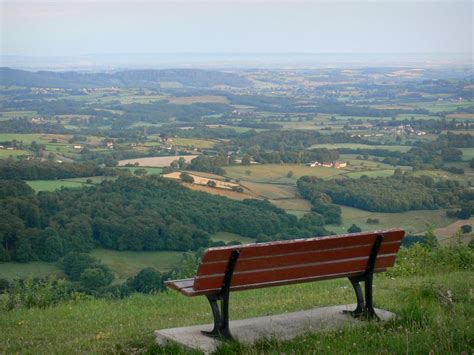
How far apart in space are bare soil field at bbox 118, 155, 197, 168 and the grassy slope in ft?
84.5

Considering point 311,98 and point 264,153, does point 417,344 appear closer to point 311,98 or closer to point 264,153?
point 264,153

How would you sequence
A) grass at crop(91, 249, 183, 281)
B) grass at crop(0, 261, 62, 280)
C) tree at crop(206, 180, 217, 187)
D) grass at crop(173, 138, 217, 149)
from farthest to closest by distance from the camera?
grass at crop(173, 138, 217, 149)
tree at crop(206, 180, 217, 187)
grass at crop(91, 249, 183, 281)
grass at crop(0, 261, 62, 280)

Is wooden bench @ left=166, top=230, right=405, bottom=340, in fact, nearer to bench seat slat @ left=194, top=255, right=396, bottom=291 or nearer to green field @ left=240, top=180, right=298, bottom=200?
bench seat slat @ left=194, top=255, right=396, bottom=291

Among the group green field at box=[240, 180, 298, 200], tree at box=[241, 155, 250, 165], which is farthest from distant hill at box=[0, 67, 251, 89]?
green field at box=[240, 180, 298, 200]

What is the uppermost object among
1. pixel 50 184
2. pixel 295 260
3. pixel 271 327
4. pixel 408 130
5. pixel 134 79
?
pixel 295 260

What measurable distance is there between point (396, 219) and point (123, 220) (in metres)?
8.55

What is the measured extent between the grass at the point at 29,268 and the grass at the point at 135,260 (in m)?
1.38

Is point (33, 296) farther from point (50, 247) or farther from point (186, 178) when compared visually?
point (186, 178)

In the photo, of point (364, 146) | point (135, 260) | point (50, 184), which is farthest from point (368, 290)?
point (364, 146)

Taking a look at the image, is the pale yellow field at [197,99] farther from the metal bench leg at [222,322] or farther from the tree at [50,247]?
the metal bench leg at [222,322]

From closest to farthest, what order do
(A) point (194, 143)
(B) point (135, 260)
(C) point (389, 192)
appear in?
(B) point (135, 260)
(C) point (389, 192)
(A) point (194, 143)

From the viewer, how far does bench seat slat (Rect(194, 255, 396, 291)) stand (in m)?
5.58

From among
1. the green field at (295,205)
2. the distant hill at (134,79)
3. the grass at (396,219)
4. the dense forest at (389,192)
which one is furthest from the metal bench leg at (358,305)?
the distant hill at (134,79)

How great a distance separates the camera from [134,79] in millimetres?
65375
